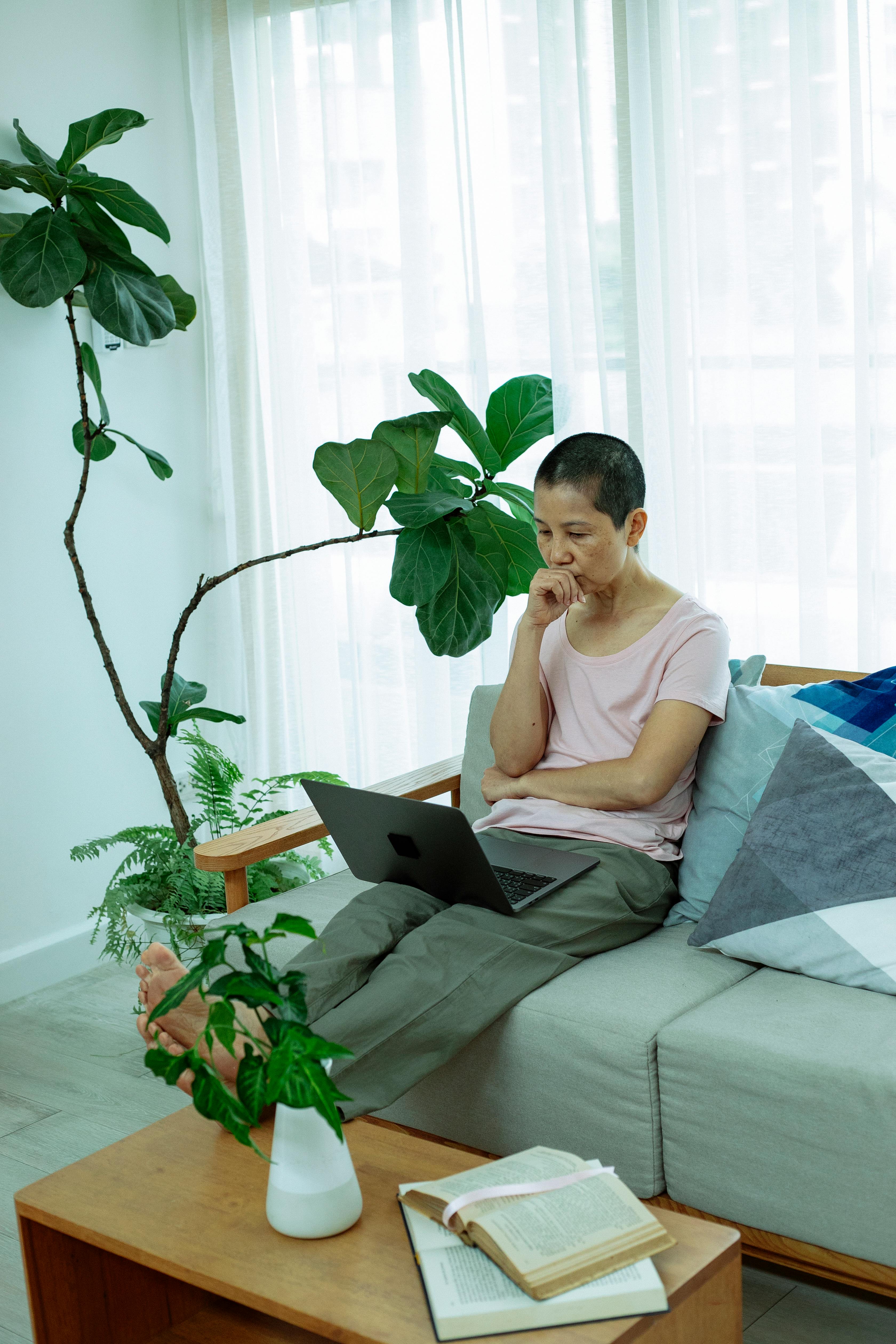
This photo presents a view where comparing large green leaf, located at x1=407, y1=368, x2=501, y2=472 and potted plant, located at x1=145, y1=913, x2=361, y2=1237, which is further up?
large green leaf, located at x1=407, y1=368, x2=501, y2=472

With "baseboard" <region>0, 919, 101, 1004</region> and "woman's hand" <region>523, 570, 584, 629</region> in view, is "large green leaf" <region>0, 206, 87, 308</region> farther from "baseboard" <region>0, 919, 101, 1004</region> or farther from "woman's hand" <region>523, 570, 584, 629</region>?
"baseboard" <region>0, 919, 101, 1004</region>

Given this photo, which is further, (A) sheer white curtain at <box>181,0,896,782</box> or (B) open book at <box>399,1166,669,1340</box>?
(A) sheer white curtain at <box>181,0,896,782</box>

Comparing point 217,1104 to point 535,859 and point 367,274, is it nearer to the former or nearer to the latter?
point 535,859

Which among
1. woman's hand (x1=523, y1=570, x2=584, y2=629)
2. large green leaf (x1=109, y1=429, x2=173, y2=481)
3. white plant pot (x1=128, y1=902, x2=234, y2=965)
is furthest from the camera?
large green leaf (x1=109, y1=429, x2=173, y2=481)

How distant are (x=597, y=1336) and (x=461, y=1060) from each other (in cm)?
73

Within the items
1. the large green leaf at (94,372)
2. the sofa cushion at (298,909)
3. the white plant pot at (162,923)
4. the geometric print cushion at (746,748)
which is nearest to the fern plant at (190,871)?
the white plant pot at (162,923)

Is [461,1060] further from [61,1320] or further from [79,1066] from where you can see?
A: [79,1066]

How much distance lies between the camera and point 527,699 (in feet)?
7.25

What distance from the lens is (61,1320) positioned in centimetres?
145

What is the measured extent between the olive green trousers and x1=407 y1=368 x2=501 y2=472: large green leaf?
2.99 feet

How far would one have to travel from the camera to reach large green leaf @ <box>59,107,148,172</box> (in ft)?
8.38

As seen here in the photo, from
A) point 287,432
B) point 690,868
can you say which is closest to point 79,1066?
point 690,868

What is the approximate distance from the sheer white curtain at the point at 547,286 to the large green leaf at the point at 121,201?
67 centimetres

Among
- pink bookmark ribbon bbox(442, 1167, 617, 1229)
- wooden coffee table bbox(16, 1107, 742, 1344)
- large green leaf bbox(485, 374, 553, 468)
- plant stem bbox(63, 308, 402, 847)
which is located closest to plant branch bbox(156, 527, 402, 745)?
plant stem bbox(63, 308, 402, 847)
